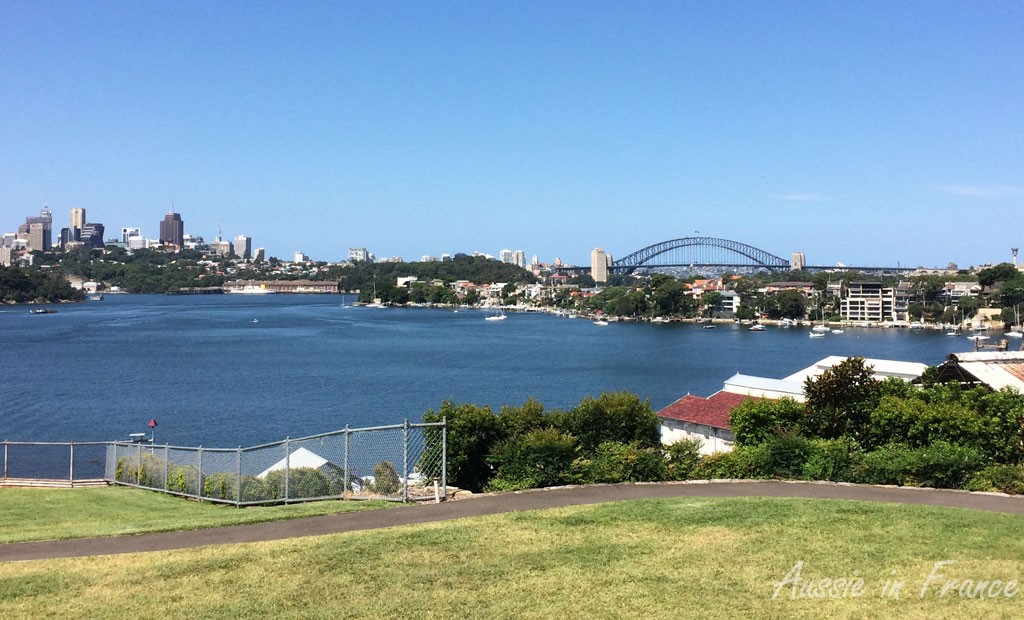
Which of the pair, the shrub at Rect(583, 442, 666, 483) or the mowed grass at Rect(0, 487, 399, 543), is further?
the shrub at Rect(583, 442, 666, 483)

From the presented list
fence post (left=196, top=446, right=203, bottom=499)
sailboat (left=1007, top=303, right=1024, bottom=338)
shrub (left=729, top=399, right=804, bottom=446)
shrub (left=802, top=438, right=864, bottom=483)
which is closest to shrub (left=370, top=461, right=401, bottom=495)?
fence post (left=196, top=446, right=203, bottom=499)

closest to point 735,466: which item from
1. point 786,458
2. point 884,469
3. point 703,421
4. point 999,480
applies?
point 786,458

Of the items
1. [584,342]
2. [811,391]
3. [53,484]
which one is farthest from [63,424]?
[584,342]

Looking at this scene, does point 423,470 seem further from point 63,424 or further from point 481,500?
point 63,424

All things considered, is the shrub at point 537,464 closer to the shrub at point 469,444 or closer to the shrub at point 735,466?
the shrub at point 469,444

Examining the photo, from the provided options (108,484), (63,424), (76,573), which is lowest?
(63,424)

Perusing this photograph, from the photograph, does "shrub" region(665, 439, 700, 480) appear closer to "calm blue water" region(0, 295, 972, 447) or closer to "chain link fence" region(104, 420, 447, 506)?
"chain link fence" region(104, 420, 447, 506)

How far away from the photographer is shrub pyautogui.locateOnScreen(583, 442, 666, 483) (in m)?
9.49

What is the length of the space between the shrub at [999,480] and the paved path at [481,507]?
1.01 feet

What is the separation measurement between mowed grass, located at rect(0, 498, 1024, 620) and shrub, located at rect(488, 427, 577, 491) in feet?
5.57

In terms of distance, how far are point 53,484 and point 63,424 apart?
2106 centimetres

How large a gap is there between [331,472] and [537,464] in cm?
238

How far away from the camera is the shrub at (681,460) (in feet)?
31.8

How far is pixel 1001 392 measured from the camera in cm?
1112
